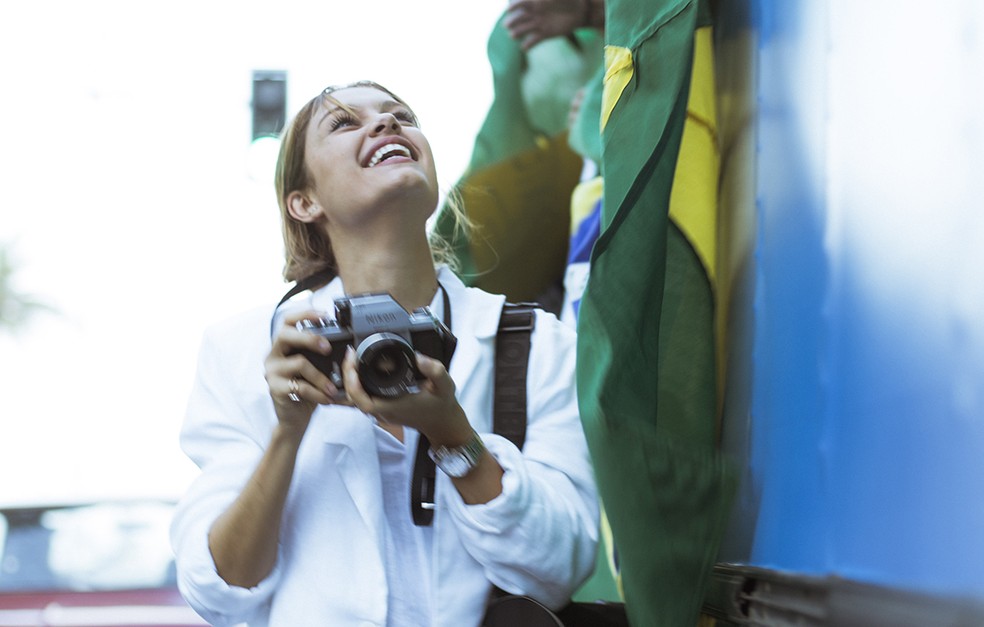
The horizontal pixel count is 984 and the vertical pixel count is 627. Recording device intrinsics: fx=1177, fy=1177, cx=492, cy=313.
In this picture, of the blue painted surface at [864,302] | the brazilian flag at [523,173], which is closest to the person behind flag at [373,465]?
the blue painted surface at [864,302]

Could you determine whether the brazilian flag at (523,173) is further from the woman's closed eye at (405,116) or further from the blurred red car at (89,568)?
the blurred red car at (89,568)

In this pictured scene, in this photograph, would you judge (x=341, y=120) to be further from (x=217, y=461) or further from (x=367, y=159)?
(x=217, y=461)

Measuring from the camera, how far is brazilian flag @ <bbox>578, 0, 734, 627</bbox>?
4.05 feet

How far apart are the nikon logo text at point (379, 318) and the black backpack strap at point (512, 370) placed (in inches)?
10.7

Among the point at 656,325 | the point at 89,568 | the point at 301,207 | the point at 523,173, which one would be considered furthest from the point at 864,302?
the point at 89,568

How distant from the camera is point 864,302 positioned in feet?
3.42

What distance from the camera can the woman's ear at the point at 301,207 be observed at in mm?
1646

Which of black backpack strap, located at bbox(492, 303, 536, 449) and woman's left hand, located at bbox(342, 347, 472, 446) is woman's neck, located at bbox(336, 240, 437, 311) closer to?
black backpack strap, located at bbox(492, 303, 536, 449)

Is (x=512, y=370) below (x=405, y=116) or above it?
below

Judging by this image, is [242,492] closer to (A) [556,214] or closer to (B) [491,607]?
(B) [491,607]

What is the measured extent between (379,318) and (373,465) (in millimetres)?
228

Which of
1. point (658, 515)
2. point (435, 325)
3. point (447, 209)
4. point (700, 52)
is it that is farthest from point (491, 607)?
point (447, 209)

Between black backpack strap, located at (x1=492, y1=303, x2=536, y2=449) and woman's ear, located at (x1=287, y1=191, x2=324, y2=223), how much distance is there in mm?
315

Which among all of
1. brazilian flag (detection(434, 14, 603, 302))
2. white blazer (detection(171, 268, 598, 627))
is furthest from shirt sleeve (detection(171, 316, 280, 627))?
brazilian flag (detection(434, 14, 603, 302))
